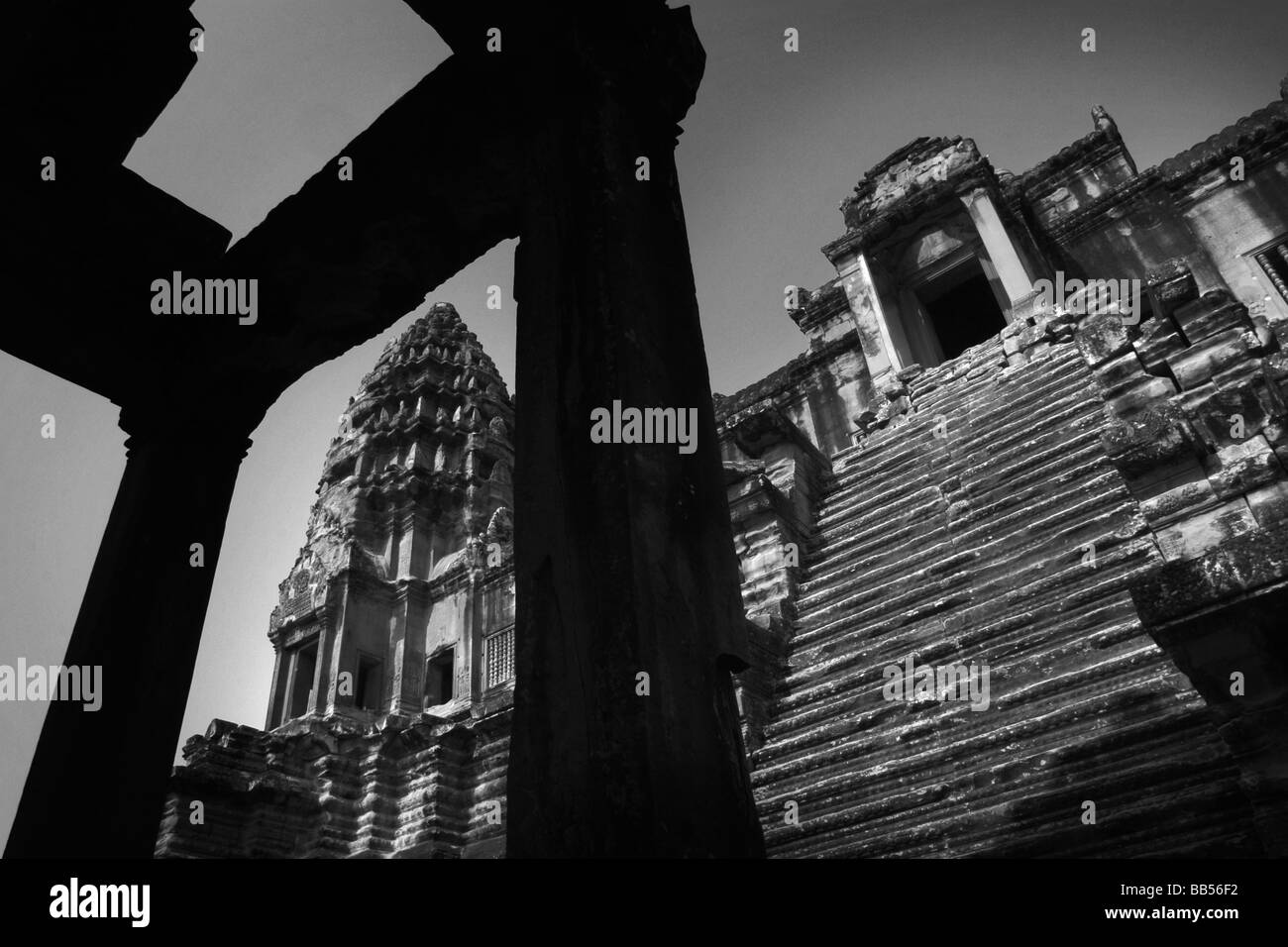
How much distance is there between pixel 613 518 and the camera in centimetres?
181

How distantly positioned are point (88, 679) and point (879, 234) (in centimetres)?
1487

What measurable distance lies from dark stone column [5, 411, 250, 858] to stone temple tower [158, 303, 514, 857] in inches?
297

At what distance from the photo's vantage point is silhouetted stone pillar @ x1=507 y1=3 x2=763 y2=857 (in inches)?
61.8

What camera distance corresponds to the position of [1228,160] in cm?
1365

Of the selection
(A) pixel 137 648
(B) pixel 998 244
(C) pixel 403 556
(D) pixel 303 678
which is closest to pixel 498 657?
(C) pixel 403 556

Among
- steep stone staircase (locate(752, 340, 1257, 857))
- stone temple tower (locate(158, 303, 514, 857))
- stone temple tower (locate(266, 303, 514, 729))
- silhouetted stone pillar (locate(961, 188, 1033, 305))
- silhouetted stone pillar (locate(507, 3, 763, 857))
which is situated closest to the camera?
silhouetted stone pillar (locate(507, 3, 763, 857))

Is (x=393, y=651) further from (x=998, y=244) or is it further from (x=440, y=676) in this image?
(x=998, y=244)

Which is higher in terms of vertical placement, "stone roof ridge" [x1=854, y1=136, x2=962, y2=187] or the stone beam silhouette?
"stone roof ridge" [x1=854, y1=136, x2=962, y2=187]

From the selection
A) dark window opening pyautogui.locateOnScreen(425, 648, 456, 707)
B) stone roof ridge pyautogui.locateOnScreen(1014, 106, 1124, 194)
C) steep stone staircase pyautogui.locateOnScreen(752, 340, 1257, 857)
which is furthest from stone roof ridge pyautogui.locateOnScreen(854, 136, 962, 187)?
dark window opening pyautogui.locateOnScreen(425, 648, 456, 707)

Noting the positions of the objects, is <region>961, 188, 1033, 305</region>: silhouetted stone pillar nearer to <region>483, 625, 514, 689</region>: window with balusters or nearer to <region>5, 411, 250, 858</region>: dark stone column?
<region>483, 625, 514, 689</region>: window with balusters

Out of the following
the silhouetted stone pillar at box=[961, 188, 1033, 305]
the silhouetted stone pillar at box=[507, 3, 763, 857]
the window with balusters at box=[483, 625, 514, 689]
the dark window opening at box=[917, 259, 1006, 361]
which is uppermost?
the dark window opening at box=[917, 259, 1006, 361]

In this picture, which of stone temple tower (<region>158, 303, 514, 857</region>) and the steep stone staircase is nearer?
the steep stone staircase

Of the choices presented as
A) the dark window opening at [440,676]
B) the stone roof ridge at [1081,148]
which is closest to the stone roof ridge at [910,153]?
the stone roof ridge at [1081,148]
